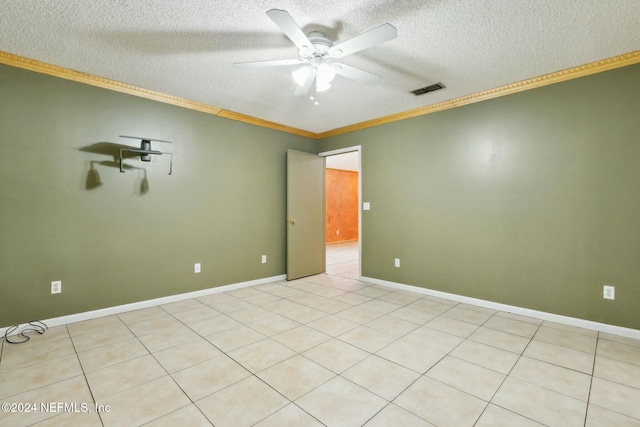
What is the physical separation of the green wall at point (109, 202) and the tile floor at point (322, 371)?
0.47 metres

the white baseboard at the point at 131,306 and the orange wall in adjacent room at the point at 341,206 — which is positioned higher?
the orange wall in adjacent room at the point at 341,206

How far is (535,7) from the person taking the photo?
1922 millimetres

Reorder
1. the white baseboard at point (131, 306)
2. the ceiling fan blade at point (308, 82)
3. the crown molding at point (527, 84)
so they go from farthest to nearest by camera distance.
→ the white baseboard at point (131, 306) < the crown molding at point (527, 84) < the ceiling fan blade at point (308, 82)

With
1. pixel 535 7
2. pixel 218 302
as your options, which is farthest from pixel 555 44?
pixel 218 302

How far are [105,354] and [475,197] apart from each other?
4029 mm

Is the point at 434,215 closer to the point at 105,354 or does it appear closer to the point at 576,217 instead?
the point at 576,217

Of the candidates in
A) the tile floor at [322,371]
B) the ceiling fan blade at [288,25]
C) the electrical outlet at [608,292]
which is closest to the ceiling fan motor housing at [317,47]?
the ceiling fan blade at [288,25]

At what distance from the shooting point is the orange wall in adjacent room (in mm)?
9414

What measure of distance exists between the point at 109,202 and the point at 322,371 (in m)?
2.84

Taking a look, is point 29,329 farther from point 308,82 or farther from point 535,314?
point 535,314

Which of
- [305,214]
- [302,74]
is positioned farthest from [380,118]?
[302,74]

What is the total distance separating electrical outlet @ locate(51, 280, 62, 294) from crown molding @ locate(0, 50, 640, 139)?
204 centimetres

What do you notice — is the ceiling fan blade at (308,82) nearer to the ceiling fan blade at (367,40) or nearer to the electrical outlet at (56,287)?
the ceiling fan blade at (367,40)

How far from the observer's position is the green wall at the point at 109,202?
2619 millimetres
